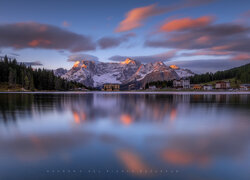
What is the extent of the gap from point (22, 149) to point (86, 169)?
5759mm

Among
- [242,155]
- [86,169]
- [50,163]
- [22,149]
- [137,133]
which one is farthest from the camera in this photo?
[137,133]

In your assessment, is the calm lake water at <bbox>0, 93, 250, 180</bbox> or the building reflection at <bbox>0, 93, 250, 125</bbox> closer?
the calm lake water at <bbox>0, 93, 250, 180</bbox>

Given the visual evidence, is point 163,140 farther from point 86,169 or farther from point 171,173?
point 86,169

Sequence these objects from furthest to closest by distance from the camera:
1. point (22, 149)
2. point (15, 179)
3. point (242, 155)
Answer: point (22, 149) → point (242, 155) → point (15, 179)

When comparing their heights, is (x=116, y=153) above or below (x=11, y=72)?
below

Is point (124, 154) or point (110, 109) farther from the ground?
point (124, 154)

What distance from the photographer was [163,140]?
595 inches

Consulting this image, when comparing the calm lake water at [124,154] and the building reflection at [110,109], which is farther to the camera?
the building reflection at [110,109]

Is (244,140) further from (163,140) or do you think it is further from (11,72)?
(11,72)

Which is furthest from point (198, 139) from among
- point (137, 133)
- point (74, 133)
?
point (74, 133)

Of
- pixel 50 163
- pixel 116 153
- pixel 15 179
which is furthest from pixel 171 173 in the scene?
pixel 15 179

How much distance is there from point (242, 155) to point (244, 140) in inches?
156

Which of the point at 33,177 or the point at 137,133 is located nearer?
the point at 33,177

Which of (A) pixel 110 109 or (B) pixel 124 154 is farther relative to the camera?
(A) pixel 110 109
